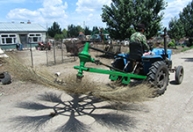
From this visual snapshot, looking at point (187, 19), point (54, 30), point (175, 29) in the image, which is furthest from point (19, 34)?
point (54, 30)

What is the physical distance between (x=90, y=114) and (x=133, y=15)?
10067 millimetres

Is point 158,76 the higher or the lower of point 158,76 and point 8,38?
the lower

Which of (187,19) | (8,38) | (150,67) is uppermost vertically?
(187,19)

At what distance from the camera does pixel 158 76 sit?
5.56 meters

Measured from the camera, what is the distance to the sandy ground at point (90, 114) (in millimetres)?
3852

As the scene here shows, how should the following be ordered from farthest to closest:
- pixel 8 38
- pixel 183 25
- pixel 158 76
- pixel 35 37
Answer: pixel 35 37 → pixel 8 38 → pixel 183 25 → pixel 158 76

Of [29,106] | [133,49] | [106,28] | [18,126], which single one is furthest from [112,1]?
[18,126]

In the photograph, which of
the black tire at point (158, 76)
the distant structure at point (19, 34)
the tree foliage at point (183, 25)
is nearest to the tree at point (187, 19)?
the tree foliage at point (183, 25)

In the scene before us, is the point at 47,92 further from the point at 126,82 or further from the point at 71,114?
the point at 126,82

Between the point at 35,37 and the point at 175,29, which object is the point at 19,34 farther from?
the point at 175,29

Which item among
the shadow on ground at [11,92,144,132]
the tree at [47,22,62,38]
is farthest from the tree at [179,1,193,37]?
the tree at [47,22,62,38]

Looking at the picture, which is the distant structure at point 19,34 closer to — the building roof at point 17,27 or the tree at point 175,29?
the building roof at point 17,27

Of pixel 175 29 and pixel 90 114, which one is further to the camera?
pixel 175 29

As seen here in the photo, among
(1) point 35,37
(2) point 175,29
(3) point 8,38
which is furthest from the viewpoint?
(1) point 35,37
